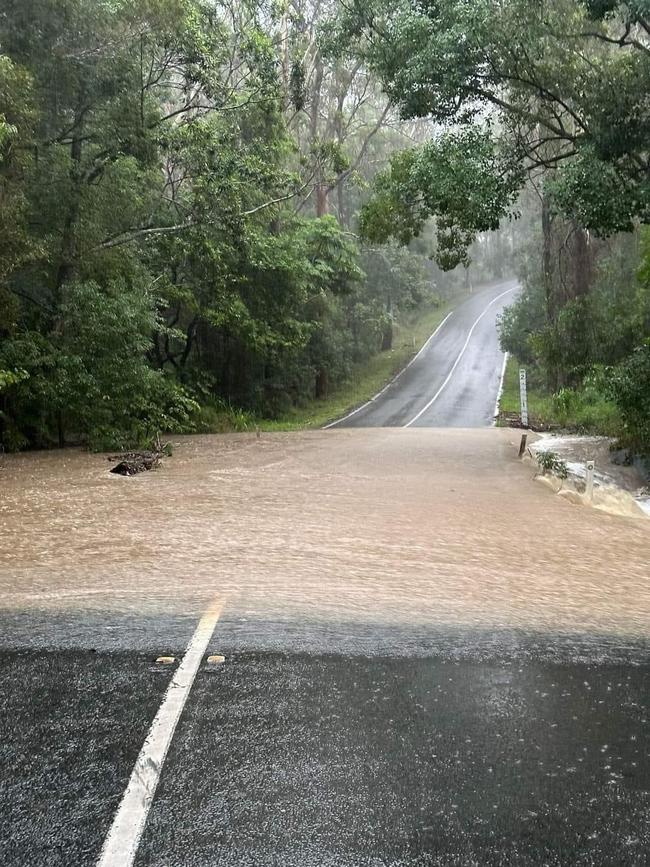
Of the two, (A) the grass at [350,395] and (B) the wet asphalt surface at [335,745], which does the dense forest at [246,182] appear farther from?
(B) the wet asphalt surface at [335,745]

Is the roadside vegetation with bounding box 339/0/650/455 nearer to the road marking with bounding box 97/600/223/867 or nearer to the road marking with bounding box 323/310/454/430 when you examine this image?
the road marking with bounding box 97/600/223/867

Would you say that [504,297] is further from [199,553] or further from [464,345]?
[199,553]

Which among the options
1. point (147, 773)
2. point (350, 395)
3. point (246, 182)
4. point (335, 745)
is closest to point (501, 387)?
point (350, 395)

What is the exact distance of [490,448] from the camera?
18.3m

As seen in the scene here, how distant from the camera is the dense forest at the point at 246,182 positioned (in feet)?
40.7

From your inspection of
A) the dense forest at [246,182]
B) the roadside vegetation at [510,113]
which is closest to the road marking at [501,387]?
the dense forest at [246,182]

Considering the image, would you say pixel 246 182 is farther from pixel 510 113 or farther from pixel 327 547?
pixel 327 547

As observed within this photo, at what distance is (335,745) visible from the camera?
3.38 metres

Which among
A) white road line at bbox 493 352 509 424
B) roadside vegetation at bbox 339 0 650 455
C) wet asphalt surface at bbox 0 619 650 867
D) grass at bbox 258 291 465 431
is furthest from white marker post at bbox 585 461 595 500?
white road line at bbox 493 352 509 424

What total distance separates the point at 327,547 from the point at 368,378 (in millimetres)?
36327

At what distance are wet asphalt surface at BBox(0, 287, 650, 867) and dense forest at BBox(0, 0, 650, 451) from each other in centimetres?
970

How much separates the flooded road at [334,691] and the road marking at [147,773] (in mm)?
35

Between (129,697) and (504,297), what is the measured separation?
70754mm

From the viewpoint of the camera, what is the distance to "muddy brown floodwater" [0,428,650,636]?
5.55 meters
